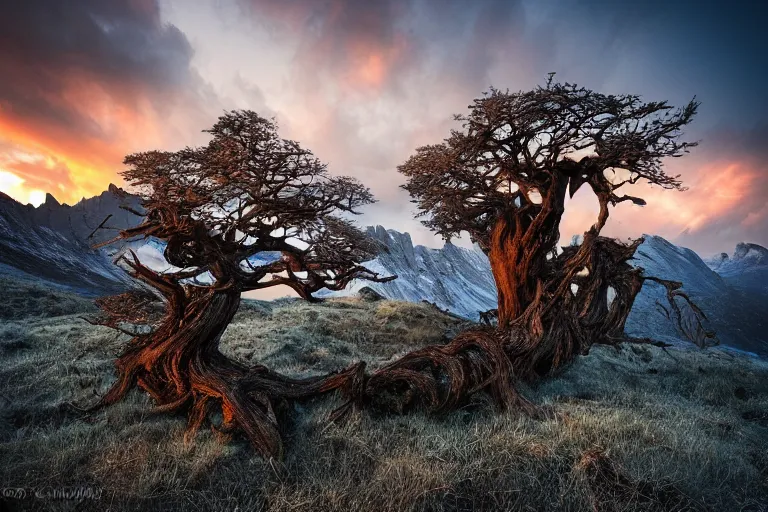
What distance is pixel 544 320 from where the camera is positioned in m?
9.97

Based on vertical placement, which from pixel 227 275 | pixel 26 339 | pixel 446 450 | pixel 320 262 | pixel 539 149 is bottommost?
pixel 26 339

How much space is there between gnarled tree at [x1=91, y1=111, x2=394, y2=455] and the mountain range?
131 feet

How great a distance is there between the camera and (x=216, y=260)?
700cm

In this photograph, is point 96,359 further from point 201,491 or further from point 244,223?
point 201,491

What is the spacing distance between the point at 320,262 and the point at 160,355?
3756mm

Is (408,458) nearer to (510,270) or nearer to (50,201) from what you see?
(510,270)

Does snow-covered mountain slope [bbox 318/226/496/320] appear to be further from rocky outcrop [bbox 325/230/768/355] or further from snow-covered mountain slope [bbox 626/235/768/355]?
snow-covered mountain slope [bbox 626/235/768/355]

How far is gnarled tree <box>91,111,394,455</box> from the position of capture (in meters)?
6.46

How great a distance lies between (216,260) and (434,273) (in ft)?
437

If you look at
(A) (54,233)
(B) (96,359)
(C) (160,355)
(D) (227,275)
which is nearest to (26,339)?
(B) (96,359)

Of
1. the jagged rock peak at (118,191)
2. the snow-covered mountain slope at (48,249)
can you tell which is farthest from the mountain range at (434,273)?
the jagged rock peak at (118,191)

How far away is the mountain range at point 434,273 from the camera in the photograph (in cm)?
8175

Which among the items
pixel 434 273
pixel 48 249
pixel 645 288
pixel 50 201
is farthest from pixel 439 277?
pixel 50 201

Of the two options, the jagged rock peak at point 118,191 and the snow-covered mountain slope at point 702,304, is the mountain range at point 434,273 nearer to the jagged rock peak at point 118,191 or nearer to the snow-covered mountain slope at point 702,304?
the snow-covered mountain slope at point 702,304
